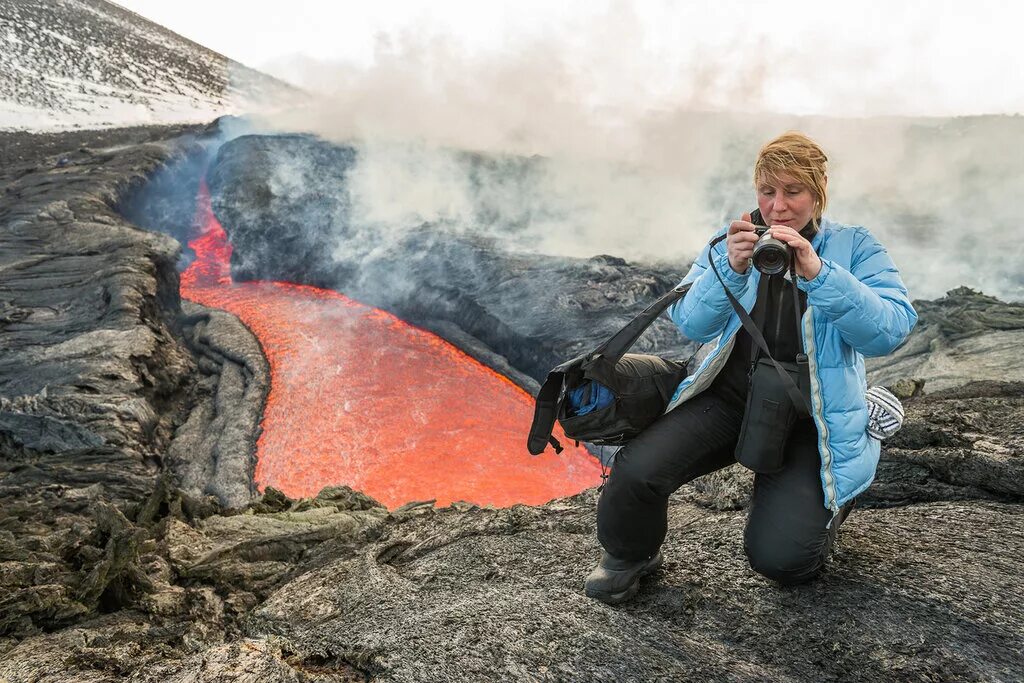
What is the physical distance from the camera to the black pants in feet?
8.33

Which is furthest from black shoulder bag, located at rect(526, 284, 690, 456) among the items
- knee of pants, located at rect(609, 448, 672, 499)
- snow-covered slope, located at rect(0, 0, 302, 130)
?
snow-covered slope, located at rect(0, 0, 302, 130)

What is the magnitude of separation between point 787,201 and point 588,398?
3.67ft

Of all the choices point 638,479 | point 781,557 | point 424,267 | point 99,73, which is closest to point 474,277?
point 424,267

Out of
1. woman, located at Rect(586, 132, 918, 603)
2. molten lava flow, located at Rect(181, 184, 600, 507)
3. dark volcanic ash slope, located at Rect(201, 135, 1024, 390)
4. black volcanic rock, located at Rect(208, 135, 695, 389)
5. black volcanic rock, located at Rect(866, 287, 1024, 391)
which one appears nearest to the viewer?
woman, located at Rect(586, 132, 918, 603)

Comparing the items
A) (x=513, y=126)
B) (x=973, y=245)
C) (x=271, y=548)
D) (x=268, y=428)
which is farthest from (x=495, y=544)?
(x=513, y=126)

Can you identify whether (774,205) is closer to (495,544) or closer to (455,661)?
(455,661)

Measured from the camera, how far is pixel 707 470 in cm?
275

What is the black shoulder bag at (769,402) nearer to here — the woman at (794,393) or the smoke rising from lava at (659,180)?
the woman at (794,393)

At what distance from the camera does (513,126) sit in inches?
1038

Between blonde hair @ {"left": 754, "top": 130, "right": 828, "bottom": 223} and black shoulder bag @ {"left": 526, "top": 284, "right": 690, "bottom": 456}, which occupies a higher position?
blonde hair @ {"left": 754, "top": 130, "right": 828, "bottom": 223}

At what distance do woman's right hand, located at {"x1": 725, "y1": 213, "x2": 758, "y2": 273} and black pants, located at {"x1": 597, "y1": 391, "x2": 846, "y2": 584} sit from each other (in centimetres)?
66

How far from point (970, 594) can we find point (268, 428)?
29.4ft

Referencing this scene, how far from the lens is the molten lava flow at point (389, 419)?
26.8ft

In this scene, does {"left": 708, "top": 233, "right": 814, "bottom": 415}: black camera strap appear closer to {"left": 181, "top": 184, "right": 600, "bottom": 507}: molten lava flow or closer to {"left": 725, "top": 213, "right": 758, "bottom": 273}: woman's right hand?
{"left": 725, "top": 213, "right": 758, "bottom": 273}: woman's right hand
